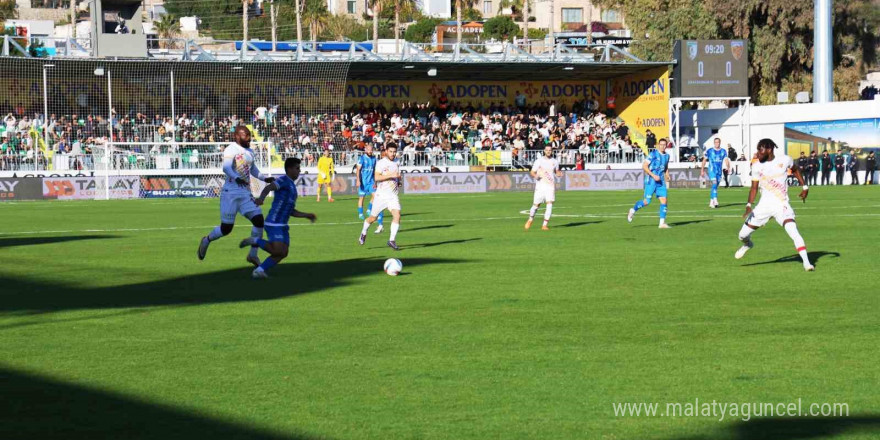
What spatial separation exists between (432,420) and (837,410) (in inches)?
103

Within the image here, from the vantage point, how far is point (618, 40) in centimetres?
12331

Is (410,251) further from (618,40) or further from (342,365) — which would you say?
A: (618,40)

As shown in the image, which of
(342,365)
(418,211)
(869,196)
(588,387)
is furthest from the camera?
(869,196)

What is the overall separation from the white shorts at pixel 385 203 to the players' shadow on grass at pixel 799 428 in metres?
13.9

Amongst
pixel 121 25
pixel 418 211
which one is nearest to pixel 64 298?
pixel 418 211

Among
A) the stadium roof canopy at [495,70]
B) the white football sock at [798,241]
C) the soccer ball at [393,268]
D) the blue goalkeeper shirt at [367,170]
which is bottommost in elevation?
the soccer ball at [393,268]

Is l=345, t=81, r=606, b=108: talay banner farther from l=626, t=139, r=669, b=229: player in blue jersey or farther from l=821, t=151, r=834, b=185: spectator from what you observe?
l=626, t=139, r=669, b=229: player in blue jersey

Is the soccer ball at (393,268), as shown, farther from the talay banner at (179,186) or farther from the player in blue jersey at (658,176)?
the talay banner at (179,186)

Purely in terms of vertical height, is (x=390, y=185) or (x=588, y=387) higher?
(x=390, y=185)

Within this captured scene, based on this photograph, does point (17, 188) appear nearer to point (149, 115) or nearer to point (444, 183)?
point (149, 115)

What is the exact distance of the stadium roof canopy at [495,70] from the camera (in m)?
59.3

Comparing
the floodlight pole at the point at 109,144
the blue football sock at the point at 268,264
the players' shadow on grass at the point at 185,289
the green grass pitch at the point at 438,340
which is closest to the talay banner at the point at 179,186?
the floodlight pole at the point at 109,144

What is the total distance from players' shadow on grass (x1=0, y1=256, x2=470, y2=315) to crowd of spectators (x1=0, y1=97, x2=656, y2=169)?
31144 millimetres

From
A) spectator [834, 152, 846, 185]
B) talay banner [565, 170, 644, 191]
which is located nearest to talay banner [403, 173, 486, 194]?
talay banner [565, 170, 644, 191]
